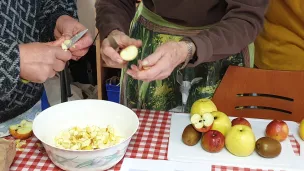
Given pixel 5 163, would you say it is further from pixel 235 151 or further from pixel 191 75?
pixel 191 75

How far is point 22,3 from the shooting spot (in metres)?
1.43

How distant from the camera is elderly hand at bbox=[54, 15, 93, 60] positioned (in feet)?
4.58

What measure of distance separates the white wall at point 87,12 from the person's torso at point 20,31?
5.33ft

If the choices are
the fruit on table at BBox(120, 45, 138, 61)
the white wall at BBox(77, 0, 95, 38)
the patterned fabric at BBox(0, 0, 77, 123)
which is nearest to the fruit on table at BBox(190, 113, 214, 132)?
the fruit on table at BBox(120, 45, 138, 61)

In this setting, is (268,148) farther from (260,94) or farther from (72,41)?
(72,41)

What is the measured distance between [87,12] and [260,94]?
191cm

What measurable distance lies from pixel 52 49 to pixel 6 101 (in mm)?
321

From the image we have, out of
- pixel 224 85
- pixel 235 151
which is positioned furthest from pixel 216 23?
pixel 235 151

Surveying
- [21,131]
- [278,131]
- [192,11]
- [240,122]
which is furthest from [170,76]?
[21,131]

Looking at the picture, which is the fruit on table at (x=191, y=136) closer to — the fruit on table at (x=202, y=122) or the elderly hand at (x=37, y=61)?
the fruit on table at (x=202, y=122)

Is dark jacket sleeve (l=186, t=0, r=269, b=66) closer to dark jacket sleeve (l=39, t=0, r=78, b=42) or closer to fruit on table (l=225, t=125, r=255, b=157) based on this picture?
fruit on table (l=225, t=125, r=255, b=157)

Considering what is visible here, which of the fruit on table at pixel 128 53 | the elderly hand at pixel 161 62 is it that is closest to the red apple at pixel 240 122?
the elderly hand at pixel 161 62

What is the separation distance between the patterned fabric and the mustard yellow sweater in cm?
81

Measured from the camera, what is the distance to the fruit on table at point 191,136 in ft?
4.24
